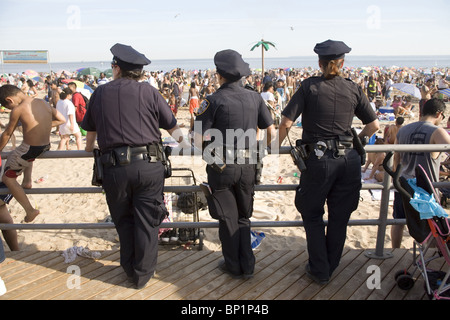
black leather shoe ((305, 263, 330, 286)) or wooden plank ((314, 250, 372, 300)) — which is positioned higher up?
black leather shoe ((305, 263, 330, 286))

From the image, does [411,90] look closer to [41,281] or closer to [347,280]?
[347,280]

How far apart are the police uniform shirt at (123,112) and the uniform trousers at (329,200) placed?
1.27m

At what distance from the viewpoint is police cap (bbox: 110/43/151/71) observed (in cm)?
267

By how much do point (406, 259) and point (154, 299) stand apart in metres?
2.32

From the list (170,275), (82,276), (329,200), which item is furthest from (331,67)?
(82,276)

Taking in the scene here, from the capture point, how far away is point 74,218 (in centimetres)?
701

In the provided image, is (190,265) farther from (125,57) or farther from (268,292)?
(125,57)

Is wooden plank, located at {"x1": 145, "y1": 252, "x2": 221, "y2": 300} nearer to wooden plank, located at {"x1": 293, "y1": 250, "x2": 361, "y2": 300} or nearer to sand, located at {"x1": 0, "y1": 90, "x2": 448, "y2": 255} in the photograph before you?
wooden plank, located at {"x1": 293, "y1": 250, "x2": 361, "y2": 300}

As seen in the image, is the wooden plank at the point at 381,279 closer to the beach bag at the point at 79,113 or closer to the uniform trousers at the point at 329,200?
the uniform trousers at the point at 329,200

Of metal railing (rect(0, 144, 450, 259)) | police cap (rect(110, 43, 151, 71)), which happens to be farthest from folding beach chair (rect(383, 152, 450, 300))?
police cap (rect(110, 43, 151, 71))

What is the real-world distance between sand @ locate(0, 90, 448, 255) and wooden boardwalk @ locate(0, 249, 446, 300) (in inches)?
92.3

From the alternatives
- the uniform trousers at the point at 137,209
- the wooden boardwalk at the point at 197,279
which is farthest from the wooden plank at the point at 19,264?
the uniform trousers at the point at 137,209

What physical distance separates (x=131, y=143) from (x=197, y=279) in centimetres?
130
